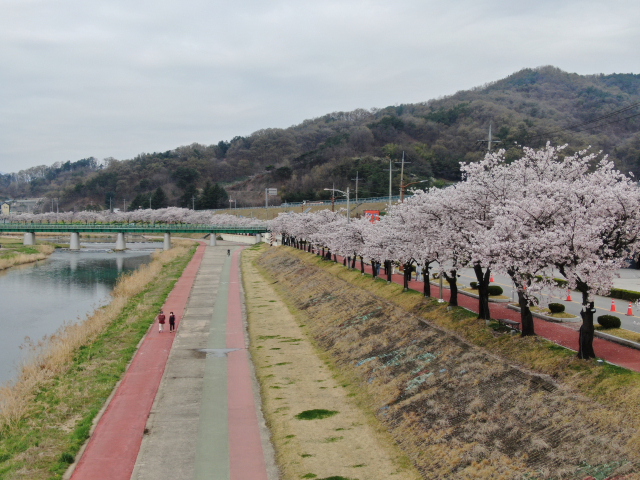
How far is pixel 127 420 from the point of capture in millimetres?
23734

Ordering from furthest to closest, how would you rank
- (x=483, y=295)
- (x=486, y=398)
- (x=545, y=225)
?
(x=483, y=295)
(x=545, y=225)
(x=486, y=398)

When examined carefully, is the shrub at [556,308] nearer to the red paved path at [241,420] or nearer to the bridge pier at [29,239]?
the red paved path at [241,420]

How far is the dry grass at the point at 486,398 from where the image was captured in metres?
16.2

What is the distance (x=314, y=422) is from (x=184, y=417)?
6.09 m

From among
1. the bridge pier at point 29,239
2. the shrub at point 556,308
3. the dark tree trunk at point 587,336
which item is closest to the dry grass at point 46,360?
the dark tree trunk at point 587,336

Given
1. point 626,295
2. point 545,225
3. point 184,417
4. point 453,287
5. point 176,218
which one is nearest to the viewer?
point 545,225

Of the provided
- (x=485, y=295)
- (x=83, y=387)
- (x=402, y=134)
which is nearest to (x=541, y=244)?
(x=485, y=295)

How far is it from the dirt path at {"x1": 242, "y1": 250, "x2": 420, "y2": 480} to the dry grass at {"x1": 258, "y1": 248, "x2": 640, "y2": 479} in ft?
3.08

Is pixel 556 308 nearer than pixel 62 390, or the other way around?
pixel 62 390

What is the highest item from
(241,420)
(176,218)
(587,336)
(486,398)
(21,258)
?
(176,218)

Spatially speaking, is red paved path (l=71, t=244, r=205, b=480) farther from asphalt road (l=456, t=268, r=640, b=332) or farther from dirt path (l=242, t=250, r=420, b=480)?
asphalt road (l=456, t=268, r=640, b=332)

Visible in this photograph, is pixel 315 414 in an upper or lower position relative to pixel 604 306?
lower

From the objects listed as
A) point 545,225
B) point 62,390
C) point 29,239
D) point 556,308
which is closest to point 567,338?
point 556,308

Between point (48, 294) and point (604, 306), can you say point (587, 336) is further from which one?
point (48, 294)
